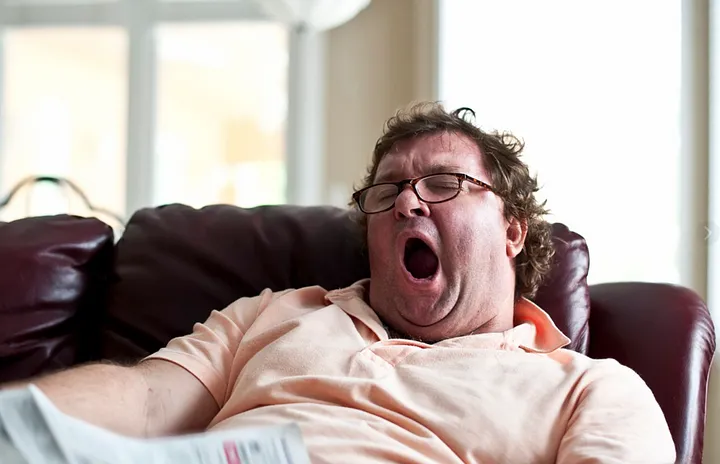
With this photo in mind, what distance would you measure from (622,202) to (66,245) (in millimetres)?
1723

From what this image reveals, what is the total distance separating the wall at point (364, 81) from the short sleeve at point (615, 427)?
2.06m

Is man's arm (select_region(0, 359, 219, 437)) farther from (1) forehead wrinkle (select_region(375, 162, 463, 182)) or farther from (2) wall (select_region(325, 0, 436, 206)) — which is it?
(2) wall (select_region(325, 0, 436, 206))

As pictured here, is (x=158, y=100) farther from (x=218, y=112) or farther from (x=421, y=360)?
(x=421, y=360)

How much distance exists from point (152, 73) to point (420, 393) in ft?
8.63

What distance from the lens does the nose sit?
124 cm

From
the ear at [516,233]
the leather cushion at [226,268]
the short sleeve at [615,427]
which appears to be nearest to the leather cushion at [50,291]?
the leather cushion at [226,268]

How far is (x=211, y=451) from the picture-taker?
73 cm

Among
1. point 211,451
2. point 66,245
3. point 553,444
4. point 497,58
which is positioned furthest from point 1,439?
point 497,58

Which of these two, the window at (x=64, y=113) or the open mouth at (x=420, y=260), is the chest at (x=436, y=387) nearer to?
the open mouth at (x=420, y=260)

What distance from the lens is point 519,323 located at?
133cm

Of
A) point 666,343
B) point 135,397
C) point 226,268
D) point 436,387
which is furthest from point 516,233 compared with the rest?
point 135,397

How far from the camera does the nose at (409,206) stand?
124cm

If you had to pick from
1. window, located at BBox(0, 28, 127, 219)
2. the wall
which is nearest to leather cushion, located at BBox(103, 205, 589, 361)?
the wall

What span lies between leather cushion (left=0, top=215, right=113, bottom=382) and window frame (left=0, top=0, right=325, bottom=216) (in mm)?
1599
